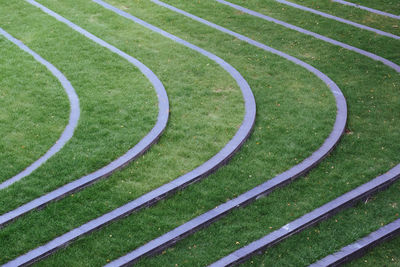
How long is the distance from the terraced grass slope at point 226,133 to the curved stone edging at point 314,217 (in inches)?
5.3

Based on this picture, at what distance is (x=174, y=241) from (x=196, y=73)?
743 centimetres

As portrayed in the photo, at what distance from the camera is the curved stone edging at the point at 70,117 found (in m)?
11.5

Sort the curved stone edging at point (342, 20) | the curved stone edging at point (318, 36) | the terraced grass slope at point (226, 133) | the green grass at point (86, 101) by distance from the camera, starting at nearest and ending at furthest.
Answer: the terraced grass slope at point (226, 133) → the green grass at point (86, 101) → the curved stone edging at point (318, 36) → the curved stone edging at point (342, 20)

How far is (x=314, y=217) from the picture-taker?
1066 cm

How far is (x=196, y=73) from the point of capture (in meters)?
16.3

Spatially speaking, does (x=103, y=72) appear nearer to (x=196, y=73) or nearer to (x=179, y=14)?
(x=196, y=73)

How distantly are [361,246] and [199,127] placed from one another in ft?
17.2

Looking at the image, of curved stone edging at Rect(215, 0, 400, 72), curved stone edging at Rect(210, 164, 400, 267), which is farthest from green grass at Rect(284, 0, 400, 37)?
curved stone edging at Rect(210, 164, 400, 267)

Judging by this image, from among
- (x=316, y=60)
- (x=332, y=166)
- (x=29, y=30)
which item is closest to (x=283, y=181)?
(x=332, y=166)

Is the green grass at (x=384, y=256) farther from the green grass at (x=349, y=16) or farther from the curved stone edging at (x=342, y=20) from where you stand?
the curved stone edging at (x=342, y=20)

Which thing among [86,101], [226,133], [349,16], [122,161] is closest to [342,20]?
[349,16]

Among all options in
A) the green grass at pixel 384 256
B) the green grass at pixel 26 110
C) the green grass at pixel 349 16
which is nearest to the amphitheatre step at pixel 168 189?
the green grass at pixel 26 110

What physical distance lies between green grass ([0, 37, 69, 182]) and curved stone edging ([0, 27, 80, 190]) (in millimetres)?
122

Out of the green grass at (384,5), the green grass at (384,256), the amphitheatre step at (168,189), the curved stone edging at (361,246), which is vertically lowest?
the green grass at (384,256)
